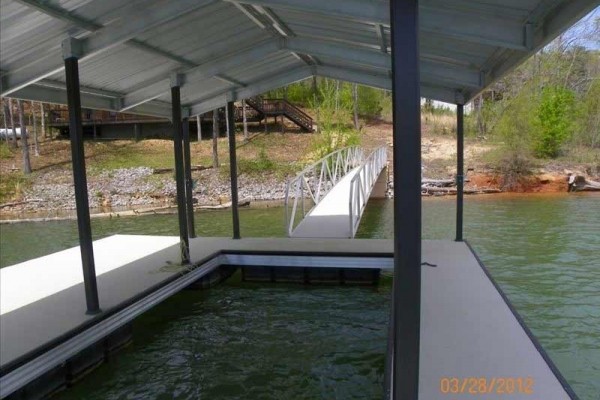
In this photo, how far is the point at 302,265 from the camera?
6.43m

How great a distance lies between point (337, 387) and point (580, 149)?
2059cm

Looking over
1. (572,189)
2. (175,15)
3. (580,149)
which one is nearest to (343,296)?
(175,15)

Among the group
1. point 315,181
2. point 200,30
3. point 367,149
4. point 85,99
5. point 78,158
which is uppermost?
point 200,30

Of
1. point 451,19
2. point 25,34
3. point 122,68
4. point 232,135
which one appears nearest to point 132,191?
point 232,135

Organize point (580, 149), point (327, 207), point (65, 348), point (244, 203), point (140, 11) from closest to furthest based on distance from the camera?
point (65, 348) < point (140, 11) < point (327, 207) < point (244, 203) < point (580, 149)

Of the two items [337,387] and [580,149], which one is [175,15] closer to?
[337,387]

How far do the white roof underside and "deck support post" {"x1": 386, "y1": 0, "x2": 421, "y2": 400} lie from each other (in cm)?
134

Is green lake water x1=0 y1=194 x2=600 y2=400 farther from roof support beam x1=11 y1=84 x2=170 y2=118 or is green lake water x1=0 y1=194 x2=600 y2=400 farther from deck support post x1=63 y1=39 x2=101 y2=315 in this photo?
roof support beam x1=11 y1=84 x2=170 y2=118

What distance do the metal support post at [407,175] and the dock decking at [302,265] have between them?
3.29ft

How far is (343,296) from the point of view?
620 centimetres

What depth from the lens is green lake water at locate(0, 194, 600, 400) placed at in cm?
394
